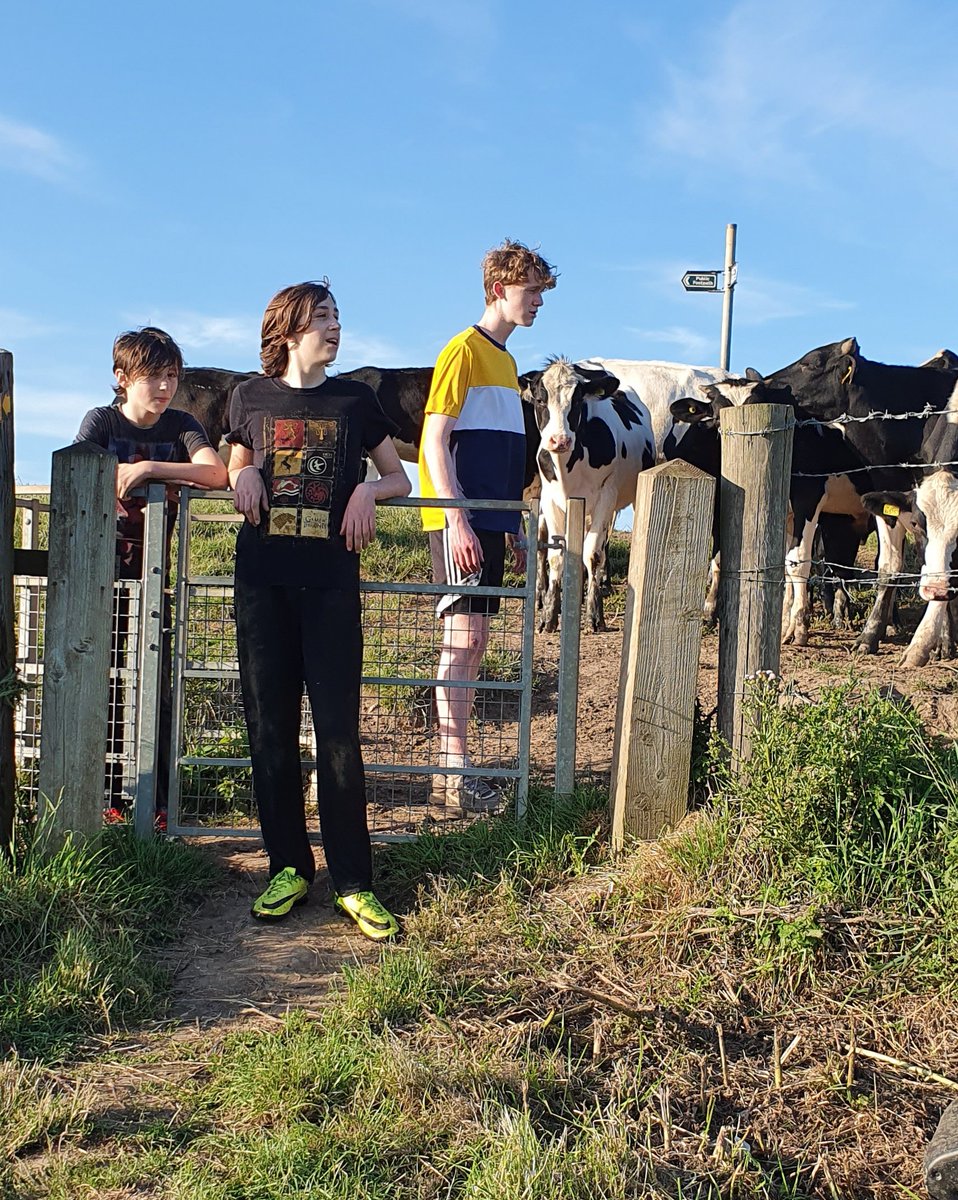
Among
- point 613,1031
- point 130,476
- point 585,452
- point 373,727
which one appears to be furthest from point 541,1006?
point 585,452

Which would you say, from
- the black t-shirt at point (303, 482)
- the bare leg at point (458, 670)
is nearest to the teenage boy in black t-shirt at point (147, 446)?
the black t-shirt at point (303, 482)

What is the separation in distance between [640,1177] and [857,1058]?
1.01m

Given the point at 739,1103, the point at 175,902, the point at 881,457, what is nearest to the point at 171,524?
the point at 175,902

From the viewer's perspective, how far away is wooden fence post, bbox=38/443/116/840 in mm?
5148

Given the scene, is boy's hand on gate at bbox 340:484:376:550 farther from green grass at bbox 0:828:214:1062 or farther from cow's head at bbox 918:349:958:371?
cow's head at bbox 918:349:958:371

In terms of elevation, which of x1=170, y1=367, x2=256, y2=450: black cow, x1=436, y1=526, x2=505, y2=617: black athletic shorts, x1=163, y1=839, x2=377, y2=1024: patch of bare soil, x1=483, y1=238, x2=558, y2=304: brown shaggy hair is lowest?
x1=163, y1=839, x2=377, y2=1024: patch of bare soil

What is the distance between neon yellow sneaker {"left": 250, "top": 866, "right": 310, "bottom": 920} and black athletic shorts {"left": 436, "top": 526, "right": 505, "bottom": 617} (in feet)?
4.46

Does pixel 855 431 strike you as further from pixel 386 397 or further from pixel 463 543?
pixel 463 543

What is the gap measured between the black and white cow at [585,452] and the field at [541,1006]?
5879 mm

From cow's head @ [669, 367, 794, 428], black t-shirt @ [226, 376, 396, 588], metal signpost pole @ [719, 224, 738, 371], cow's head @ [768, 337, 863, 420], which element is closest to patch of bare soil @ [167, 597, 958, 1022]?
black t-shirt @ [226, 376, 396, 588]

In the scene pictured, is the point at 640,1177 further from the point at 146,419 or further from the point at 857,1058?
the point at 146,419

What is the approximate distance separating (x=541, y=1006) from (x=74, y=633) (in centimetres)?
247

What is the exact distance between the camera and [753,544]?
510 cm

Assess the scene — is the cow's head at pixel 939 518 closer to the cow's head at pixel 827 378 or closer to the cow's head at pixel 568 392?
the cow's head at pixel 827 378
